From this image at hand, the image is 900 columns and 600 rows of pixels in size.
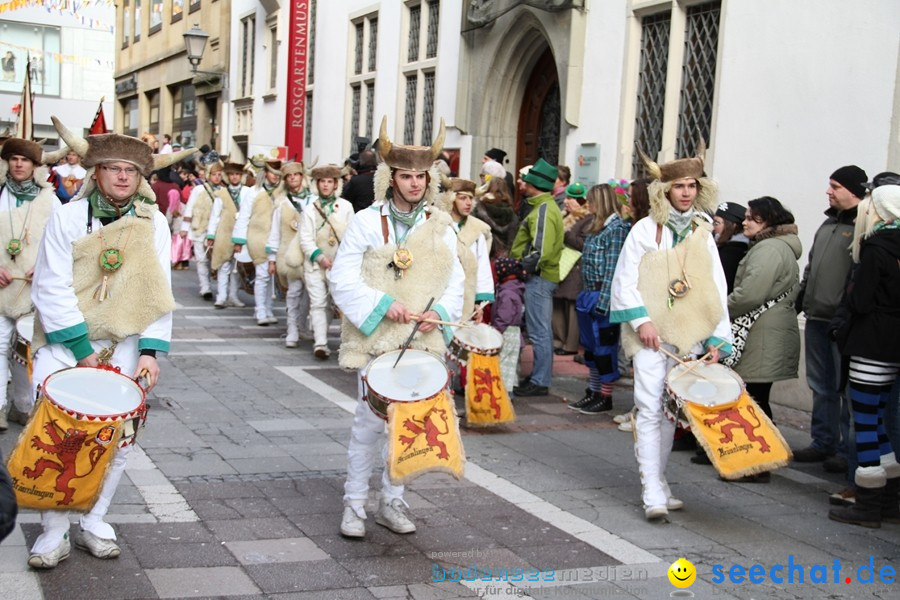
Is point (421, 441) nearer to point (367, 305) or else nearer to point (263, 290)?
point (367, 305)

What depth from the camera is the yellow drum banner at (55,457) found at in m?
4.71

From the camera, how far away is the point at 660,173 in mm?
6516

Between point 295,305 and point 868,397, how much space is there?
24.3 ft

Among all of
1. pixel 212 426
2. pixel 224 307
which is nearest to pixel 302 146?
pixel 224 307

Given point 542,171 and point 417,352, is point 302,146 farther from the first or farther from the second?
point 417,352

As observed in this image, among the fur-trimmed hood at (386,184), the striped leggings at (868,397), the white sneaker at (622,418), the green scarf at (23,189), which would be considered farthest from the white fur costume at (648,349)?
the green scarf at (23,189)

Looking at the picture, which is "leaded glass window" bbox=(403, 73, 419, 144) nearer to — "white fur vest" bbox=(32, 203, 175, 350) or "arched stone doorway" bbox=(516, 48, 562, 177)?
"arched stone doorway" bbox=(516, 48, 562, 177)

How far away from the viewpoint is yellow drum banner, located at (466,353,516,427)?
830 centimetres

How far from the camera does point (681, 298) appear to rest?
645cm

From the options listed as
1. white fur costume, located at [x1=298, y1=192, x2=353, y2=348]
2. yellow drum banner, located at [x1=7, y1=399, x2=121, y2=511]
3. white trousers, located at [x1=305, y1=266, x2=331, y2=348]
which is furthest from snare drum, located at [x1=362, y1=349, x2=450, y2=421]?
white fur costume, located at [x1=298, y1=192, x2=353, y2=348]

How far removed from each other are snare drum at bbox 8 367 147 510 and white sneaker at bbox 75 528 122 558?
0.41 meters

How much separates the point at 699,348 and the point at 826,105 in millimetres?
4185

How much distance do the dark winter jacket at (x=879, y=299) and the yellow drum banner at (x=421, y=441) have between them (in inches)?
93.6

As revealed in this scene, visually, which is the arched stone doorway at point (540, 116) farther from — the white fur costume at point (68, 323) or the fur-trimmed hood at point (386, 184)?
the white fur costume at point (68, 323)
